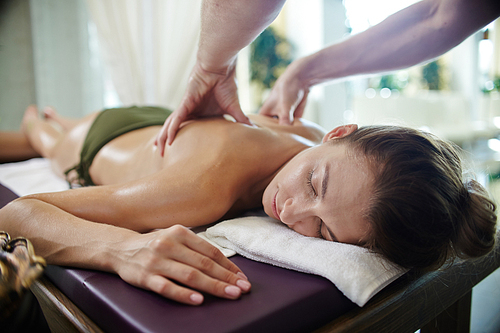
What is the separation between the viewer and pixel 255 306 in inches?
26.5

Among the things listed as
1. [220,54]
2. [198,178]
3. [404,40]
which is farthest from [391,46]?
[198,178]

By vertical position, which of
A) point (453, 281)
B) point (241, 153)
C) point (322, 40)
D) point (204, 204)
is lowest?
point (453, 281)

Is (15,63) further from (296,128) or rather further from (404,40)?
(404,40)

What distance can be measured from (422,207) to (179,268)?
0.56 meters

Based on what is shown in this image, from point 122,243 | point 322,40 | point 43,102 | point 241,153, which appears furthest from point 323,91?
point 122,243

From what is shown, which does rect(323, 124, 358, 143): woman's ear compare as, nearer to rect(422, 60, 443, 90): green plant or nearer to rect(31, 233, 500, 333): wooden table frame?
rect(31, 233, 500, 333): wooden table frame

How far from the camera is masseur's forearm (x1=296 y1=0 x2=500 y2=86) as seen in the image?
1.19m

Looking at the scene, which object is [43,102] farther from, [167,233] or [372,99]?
[372,99]

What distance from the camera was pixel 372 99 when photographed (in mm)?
4695

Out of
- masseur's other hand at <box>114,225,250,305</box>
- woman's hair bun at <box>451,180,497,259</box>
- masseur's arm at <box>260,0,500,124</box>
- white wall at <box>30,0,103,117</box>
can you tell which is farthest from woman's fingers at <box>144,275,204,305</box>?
white wall at <box>30,0,103,117</box>

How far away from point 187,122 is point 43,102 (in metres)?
2.79

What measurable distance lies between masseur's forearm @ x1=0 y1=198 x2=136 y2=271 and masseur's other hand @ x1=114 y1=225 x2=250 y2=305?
79mm

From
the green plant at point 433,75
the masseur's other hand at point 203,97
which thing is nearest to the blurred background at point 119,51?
the masseur's other hand at point 203,97

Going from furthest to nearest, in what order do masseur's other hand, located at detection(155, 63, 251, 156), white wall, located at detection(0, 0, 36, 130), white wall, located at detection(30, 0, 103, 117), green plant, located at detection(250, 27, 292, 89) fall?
green plant, located at detection(250, 27, 292, 89) < white wall, located at detection(30, 0, 103, 117) < white wall, located at detection(0, 0, 36, 130) < masseur's other hand, located at detection(155, 63, 251, 156)
